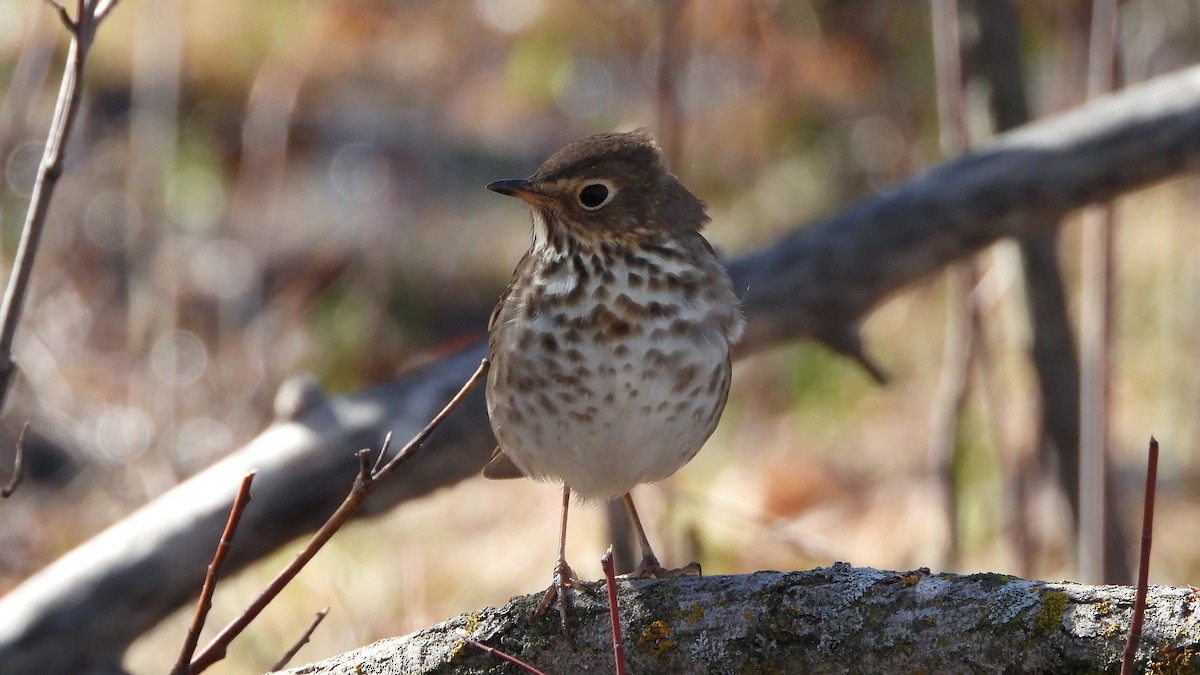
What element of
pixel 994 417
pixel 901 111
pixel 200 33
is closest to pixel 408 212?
pixel 200 33

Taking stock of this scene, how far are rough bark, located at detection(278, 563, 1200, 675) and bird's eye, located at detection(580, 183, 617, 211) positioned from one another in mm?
923

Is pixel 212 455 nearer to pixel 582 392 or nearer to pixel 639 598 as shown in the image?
pixel 582 392

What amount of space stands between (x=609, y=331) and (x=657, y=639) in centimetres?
83

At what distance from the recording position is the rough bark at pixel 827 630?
1662 mm

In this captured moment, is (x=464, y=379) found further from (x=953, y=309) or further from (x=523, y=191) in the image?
(x=953, y=309)

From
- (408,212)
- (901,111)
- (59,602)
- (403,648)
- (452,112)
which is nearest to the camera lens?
(403,648)

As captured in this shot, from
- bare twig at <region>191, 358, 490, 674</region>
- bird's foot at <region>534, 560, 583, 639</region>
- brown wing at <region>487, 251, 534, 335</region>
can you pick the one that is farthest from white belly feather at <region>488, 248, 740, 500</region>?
bare twig at <region>191, 358, 490, 674</region>

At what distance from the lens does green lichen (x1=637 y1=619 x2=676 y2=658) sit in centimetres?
189

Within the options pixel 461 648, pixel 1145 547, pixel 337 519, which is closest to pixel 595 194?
pixel 461 648

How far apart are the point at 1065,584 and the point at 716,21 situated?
269 inches

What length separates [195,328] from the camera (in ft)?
23.9

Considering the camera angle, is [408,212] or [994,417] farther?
[408,212]

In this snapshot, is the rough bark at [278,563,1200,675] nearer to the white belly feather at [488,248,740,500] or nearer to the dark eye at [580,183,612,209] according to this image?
the white belly feather at [488,248,740,500]

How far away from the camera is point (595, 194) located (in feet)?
8.90
